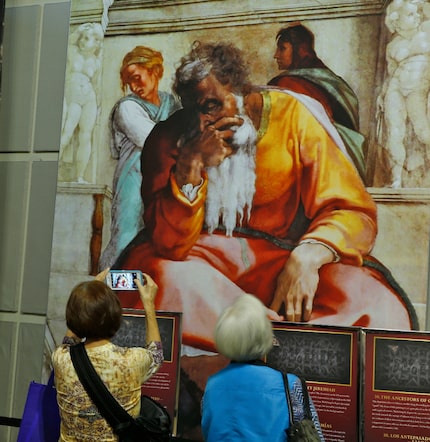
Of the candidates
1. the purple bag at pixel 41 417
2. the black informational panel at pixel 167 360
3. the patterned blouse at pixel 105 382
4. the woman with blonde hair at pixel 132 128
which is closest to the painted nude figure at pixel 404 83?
the woman with blonde hair at pixel 132 128

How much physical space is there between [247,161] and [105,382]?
204 cm

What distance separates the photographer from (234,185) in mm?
4559

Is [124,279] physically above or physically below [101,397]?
above

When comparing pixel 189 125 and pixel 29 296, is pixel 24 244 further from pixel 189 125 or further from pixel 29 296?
pixel 189 125

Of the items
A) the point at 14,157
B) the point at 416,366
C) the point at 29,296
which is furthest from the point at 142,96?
the point at 416,366

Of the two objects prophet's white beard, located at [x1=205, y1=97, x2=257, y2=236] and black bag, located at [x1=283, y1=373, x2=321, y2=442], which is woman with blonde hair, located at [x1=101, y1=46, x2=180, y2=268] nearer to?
prophet's white beard, located at [x1=205, y1=97, x2=257, y2=236]

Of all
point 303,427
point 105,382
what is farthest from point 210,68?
point 303,427

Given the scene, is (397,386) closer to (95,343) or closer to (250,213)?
(250,213)

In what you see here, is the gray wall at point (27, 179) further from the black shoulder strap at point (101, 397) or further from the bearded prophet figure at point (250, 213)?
the black shoulder strap at point (101, 397)

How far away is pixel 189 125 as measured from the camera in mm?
4719

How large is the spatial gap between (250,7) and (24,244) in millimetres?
2355

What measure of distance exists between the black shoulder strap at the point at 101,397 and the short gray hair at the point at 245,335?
0.49 metres

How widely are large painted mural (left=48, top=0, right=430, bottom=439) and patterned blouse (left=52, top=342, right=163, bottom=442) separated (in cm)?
153

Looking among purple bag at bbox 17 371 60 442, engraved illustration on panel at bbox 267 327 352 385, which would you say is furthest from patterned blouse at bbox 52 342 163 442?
engraved illustration on panel at bbox 267 327 352 385
